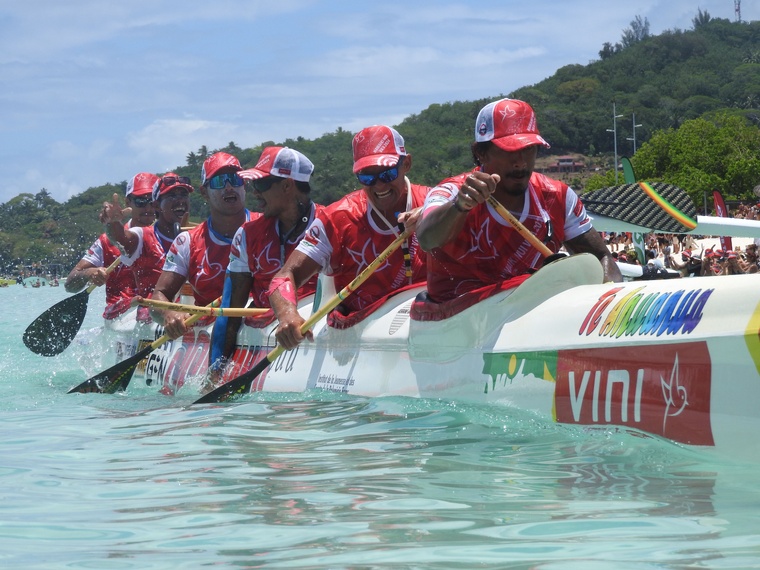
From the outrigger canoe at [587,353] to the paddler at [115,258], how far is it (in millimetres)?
5932

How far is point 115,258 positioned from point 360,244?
20.3 feet

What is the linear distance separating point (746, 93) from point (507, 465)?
399 feet

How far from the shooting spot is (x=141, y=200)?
12281 mm

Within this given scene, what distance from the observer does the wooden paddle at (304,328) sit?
6322 millimetres

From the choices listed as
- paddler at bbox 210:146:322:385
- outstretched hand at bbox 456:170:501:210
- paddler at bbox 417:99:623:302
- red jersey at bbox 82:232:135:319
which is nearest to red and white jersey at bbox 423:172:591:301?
paddler at bbox 417:99:623:302

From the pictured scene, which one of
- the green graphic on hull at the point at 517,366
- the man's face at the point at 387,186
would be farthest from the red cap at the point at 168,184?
the green graphic on hull at the point at 517,366

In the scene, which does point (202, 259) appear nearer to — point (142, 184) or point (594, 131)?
point (142, 184)

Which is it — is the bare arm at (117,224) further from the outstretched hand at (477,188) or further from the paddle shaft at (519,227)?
the outstretched hand at (477,188)

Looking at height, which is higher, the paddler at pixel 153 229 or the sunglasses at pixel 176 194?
the sunglasses at pixel 176 194

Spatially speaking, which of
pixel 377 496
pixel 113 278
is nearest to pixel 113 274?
pixel 113 278

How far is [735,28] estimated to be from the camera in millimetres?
185000

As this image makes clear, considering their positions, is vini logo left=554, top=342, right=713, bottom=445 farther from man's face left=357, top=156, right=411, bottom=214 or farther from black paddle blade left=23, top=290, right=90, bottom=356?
black paddle blade left=23, top=290, right=90, bottom=356

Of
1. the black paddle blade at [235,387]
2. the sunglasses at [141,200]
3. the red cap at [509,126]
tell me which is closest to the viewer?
the red cap at [509,126]

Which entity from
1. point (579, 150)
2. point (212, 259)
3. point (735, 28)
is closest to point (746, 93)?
point (579, 150)
